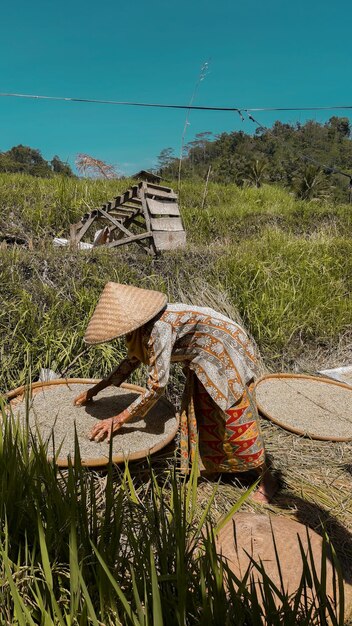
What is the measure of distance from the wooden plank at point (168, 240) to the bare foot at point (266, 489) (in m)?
2.38

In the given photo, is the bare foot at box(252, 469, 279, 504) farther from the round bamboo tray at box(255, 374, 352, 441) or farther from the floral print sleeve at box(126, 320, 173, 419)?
the floral print sleeve at box(126, 320, 173, 419)

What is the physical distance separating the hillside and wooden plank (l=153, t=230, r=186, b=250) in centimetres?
24

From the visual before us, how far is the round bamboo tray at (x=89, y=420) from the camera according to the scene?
1769mm

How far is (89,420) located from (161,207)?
276 centimetres

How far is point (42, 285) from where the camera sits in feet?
9.78

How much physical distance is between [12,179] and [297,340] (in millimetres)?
4183

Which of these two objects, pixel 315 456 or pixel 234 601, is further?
pixel 315 456

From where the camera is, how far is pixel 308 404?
9.44ft

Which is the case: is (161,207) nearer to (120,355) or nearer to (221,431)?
(120,355)

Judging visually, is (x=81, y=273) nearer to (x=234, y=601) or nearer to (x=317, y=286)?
(x=317, y=286)

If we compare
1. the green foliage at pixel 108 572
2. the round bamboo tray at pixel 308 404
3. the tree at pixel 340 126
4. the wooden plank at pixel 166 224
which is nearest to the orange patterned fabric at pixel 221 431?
the round bamboo tray at pixel 308 404

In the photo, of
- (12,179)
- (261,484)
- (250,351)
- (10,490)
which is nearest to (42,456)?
(10,490)

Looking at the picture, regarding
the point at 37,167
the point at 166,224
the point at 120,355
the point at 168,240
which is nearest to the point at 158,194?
the point at 166,224

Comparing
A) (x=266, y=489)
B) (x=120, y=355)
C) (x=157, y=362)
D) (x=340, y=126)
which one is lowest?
(x=266, y=489)
